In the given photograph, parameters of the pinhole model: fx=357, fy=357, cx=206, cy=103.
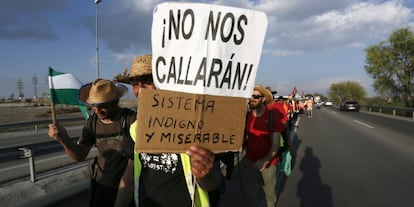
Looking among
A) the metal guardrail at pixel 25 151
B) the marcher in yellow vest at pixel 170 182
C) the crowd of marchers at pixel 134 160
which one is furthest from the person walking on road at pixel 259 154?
the metal guardrail at pixel 25 151

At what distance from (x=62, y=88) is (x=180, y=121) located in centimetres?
194

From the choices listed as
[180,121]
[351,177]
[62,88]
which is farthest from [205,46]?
[351,177]

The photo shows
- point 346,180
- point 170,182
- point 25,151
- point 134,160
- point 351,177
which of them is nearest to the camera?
point 170,182

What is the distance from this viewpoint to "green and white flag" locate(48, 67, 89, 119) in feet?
11.2

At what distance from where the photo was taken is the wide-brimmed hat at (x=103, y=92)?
2.99 metres

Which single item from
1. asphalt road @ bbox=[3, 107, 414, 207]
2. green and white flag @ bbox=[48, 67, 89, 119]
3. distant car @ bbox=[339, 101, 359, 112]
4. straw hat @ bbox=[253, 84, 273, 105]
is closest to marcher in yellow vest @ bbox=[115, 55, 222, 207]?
green and white flag @ bbox=[48, 67, 89, 119]

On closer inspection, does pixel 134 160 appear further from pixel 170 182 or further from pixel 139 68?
pixel 139 68

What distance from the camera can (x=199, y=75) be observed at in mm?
2061

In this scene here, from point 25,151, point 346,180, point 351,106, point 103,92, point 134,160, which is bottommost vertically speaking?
point 346,180

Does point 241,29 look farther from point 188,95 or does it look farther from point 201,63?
point 188,95

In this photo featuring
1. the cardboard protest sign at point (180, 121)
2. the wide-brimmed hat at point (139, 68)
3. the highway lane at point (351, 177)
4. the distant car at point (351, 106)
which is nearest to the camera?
the cardboard protest sign at point (180, 121)

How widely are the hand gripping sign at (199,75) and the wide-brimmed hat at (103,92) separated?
101 centimetres

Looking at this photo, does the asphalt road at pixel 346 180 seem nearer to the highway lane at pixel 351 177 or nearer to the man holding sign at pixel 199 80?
the highway lane at pixel 351 177

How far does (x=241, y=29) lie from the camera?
2.10 m
